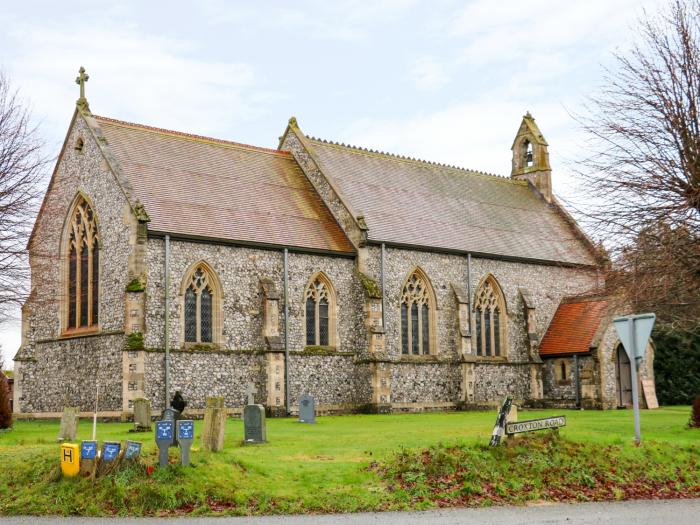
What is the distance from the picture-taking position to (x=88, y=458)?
14.7m

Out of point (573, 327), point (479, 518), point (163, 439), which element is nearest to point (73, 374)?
point (163, 439)

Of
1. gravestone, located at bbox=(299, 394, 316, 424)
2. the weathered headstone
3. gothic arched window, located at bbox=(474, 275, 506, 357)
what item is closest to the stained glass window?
gravestone, located at bbox=(299, 394, 316, 424)

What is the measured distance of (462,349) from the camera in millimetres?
37500

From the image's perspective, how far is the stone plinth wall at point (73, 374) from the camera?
3002 centimetres

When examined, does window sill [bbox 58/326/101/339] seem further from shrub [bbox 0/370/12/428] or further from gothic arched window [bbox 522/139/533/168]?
gothic arched window [bbox 522/139/533/168]

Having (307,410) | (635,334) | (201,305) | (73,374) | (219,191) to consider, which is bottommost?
(307,410)

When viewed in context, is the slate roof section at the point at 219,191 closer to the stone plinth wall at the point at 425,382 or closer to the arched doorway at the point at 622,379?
the stone plinth wall at the point at 425,382

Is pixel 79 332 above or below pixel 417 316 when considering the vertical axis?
below

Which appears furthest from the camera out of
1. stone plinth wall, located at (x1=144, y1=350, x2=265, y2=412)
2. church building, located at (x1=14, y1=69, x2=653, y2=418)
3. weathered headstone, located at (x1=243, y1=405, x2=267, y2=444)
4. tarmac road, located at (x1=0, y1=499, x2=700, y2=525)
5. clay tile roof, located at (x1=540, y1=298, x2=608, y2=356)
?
clay tile roof, located at (x1=540, y1=298, x2=608, y2=356)

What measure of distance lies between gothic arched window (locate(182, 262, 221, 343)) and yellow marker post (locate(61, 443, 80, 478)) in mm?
15913

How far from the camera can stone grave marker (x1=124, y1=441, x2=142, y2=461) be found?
14812 mm

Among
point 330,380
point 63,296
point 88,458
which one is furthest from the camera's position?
point 330,380

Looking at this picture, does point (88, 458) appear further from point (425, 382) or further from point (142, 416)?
point (425, 382)

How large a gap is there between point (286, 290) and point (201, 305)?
3.27 meters
